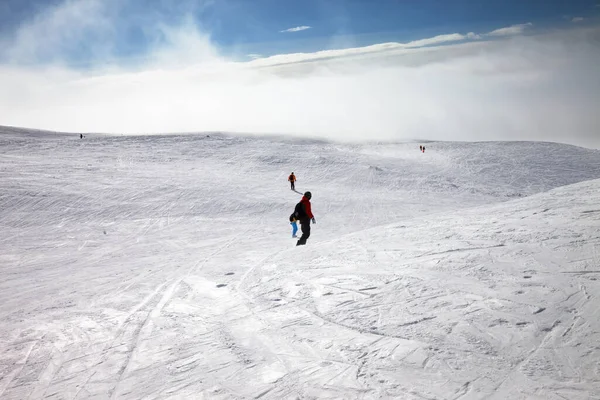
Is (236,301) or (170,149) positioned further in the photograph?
(170,149)

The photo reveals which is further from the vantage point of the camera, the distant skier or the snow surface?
the distant skier

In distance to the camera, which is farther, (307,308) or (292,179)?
(292,179)

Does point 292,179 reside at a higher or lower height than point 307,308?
higher

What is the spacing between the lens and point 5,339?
7.09m

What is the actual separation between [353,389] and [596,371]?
8.33 feet

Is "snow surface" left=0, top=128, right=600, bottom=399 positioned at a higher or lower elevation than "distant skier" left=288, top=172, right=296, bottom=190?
lower

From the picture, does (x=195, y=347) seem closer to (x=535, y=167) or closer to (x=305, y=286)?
(x=305, y=286)

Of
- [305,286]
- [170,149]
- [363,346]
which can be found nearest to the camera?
[363,346]

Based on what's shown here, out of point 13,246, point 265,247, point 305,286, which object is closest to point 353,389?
point 305,286

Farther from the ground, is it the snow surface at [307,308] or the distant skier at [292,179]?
the distant skier at [292,179]

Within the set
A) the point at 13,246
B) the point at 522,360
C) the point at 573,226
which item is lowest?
the point at 13,246

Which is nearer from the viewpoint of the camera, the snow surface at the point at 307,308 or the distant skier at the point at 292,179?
the snow surface at the point at 307,308

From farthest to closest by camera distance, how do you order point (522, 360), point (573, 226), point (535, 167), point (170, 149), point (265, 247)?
point (170, 149) → point (535, 167) → point (265, 247) → point (573, 226) → point (522, 360)

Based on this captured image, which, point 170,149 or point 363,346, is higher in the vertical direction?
point 170,149
